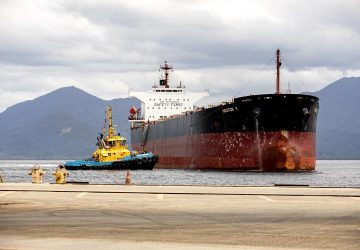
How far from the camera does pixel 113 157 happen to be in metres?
89.7

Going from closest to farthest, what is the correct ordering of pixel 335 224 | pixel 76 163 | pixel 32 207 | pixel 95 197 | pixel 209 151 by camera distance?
pixel 335 224 → pixel 32 207 → pixel 95 197 → pixel 209 151 → pixel 76 163

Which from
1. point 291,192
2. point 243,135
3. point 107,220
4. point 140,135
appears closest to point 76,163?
point 140,135

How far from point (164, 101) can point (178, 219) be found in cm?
9523

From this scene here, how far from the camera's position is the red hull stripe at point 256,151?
69.4 m

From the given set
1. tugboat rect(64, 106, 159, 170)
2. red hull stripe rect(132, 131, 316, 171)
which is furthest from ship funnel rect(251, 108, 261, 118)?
tugboat rect(64, 106, 159, 170)

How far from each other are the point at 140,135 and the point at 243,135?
42.8m

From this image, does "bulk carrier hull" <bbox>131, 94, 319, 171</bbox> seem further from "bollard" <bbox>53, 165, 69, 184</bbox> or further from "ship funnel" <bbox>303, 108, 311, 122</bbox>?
"bollard" <bbox>53, 165, 69, 184</bbox>

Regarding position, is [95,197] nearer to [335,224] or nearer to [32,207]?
[32,207]

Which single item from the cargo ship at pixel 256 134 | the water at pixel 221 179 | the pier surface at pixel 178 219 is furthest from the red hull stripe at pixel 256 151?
the pier surface at pixel 178 219

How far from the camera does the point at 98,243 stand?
13242 millimetres

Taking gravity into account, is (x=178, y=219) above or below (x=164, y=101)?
below

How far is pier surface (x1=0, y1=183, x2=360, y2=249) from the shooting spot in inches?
531

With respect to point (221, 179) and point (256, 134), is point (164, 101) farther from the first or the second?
point (221, 179)

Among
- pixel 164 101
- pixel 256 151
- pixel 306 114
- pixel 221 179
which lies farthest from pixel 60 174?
pixel 164 101
